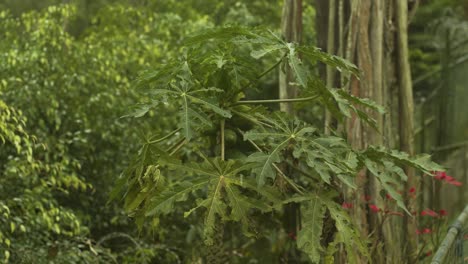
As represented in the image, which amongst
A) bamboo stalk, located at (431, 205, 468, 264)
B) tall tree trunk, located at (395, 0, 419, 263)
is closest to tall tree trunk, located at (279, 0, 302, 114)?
tall tree trunk, located at (395, 0, 419, 263)

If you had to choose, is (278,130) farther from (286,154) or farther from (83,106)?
(83,106)

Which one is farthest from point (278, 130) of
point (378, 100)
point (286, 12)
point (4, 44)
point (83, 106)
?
point (4, 44)

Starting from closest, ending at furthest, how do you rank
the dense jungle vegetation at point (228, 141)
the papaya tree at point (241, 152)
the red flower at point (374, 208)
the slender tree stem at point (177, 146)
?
the papaya tree at point (241, 152) < the dense jungle vegetation at point (228, 141) < the slender tree stem at point (177, 146) < the red flower at point (374, 208)

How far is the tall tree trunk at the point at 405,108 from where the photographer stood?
6195mm

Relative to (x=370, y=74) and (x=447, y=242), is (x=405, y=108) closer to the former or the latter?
(x=370, y=74)

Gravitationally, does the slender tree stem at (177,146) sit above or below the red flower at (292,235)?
above

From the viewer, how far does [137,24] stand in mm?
10523

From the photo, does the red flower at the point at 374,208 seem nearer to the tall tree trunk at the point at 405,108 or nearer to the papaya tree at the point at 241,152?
the tall tree trunk at the point at 405,108

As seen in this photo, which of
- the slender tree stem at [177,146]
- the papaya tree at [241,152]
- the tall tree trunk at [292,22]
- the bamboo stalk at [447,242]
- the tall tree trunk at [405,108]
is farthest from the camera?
the tall tree trunk at [292,22]

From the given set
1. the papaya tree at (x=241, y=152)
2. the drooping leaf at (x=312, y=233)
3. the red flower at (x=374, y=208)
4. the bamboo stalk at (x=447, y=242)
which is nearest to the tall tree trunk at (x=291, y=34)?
the red flower at (x=374, y=208)

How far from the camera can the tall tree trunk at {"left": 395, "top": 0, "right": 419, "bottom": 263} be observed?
620 centimetres

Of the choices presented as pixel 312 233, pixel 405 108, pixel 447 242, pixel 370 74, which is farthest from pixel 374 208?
pixel 447 242

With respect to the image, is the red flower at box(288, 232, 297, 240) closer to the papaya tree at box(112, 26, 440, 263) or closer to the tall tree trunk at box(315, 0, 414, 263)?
the tall tree trunk at box(315, 0, 414, 263)

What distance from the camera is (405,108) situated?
639 cm
